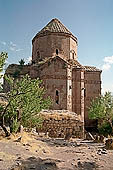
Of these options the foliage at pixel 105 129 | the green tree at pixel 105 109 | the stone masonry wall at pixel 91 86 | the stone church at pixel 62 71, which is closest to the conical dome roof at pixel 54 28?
the stone church at pixel 62 71

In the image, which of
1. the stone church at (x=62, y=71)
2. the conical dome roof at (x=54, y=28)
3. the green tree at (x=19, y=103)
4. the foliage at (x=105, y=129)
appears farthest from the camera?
the conical dome roof at (x=54, y=28)

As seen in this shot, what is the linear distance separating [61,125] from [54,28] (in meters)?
15.0

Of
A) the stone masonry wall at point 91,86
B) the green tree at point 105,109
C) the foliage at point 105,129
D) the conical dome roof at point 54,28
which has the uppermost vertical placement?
the conical dome roof at point 54,28

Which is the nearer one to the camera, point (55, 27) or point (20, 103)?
point (20, 103)

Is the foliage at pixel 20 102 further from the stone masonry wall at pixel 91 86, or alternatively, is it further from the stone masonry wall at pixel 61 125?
the stone masonry wall at pixel 91 86

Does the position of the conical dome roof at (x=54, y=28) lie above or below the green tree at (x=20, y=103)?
above

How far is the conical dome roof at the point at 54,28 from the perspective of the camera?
920 inches

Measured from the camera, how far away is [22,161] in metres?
5.15

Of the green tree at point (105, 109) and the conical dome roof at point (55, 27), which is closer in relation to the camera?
the green tree at point (105, 109)

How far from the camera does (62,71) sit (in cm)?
2022

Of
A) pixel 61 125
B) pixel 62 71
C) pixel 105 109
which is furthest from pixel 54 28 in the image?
pixel 61 125

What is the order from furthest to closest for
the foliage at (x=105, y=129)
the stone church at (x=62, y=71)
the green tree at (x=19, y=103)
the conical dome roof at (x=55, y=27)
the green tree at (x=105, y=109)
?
the conical dome roof at (x=55, y=27), the stone church at (x=62, y=71), the green tree at (x=105, y=109), the foliage at (x=105, y=129), the green tree at (x=19, y=103)

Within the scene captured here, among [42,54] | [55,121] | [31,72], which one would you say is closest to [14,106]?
[55,121]

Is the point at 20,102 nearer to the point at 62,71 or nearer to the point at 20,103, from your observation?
the point at 20,103
